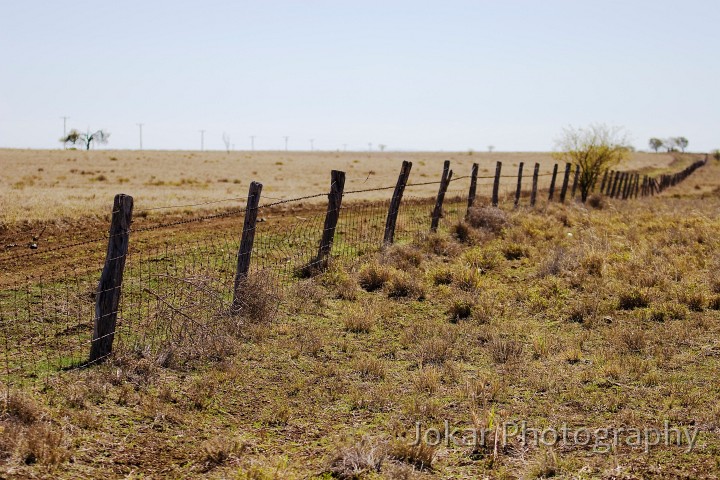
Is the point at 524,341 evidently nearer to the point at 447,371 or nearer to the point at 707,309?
the point at 447,371

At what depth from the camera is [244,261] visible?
8.77 meters

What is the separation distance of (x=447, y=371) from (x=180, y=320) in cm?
316

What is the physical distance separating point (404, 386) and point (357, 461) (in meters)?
1.77

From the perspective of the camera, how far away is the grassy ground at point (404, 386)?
496 centimetres

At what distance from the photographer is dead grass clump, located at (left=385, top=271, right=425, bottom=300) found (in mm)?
10258

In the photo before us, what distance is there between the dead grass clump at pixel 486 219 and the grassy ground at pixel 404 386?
4.45 m

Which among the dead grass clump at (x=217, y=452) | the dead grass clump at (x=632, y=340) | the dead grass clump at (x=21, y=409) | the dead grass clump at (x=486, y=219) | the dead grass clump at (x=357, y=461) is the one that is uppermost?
the dead grass clump at (x=486, y=219)

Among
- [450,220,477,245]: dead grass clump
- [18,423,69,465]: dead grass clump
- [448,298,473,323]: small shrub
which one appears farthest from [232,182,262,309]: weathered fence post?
[450,220,477,245]: dead grass clump

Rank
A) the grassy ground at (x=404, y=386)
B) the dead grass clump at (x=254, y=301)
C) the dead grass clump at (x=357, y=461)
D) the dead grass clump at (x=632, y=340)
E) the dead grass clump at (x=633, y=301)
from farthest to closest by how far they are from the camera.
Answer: the dead grass clump at (x=633, y=301) → the dead grass clump at (x=254, y=301) → the dead grass clump at (x=632, y=340) → the grassy ground at (x=404, y=386) → the dead grass clump at (x=357, y=461)

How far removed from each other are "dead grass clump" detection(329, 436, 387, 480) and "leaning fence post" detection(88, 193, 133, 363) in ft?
9.65

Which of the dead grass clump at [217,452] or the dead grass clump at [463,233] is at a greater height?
the dead grass clump at [463,233]

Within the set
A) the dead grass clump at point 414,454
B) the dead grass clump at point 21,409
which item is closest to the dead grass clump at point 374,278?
the dead grass clump at point 414,454

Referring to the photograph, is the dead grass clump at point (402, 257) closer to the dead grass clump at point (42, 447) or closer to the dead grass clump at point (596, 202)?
the dead grass clump at point (42, 447)

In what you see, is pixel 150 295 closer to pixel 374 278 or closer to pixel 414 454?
pixel 374 278
